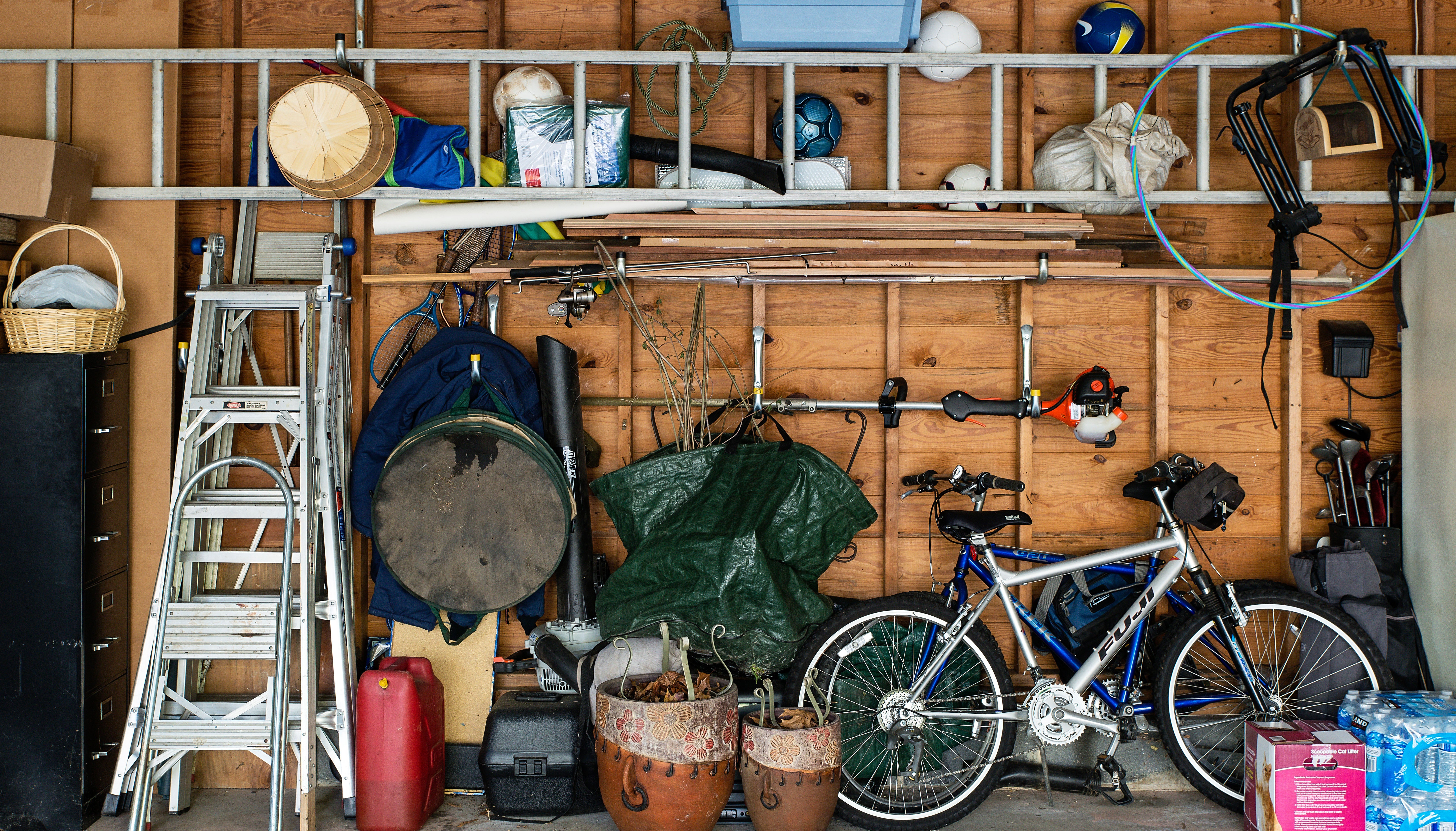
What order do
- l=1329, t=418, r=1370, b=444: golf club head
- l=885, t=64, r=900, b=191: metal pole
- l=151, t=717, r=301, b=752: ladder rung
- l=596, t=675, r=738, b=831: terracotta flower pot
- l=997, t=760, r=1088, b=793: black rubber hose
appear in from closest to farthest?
l=596, t=675, r=738, b=831: terracotta flower pot < l=151, t=717, r=301, b=752: ladder rung < l=885, t=64, r=900, b=191: metal pole < l=997, t=760, r=1088, b=793: black rubber hose < l=1329, t=418, r=1370, b=444: golf club head

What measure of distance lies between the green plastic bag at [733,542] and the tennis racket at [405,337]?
34.2 inches

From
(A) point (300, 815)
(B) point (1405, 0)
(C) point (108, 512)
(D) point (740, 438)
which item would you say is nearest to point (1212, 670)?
(D) point (740, 438)

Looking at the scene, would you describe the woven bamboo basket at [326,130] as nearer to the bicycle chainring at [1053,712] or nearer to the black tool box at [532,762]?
the black tool box at [532,762]

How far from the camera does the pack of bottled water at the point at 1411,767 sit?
112 inches

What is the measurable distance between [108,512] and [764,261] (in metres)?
2.38

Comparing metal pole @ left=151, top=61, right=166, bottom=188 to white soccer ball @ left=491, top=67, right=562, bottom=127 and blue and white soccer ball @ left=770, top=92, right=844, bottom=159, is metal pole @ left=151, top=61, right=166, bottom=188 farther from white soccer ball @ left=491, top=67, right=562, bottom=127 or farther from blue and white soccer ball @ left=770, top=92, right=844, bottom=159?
blue and white soccer ball @ left=770, top=92, right=844, bottom=159

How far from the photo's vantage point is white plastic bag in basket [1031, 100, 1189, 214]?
122 inches

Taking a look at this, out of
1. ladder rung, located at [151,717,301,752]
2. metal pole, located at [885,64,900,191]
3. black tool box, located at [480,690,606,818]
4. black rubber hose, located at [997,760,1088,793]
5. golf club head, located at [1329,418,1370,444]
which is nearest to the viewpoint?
ladder rung, located at [151,717,301,752]

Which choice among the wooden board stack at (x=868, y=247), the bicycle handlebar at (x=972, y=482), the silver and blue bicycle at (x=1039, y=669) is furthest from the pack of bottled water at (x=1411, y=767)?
the wooden board stack at (x=868, y=247)

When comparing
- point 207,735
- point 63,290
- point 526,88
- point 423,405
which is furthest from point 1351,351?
point 63,290

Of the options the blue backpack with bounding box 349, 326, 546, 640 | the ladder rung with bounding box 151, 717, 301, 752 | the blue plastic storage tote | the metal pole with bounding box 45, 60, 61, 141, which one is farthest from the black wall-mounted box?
the metal pole with bounding box 45, 60, 61, 141

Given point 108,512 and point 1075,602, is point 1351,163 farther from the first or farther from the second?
point 108,512

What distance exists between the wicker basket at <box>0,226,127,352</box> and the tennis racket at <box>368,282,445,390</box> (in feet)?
2.68

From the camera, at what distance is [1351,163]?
341 centimetres
